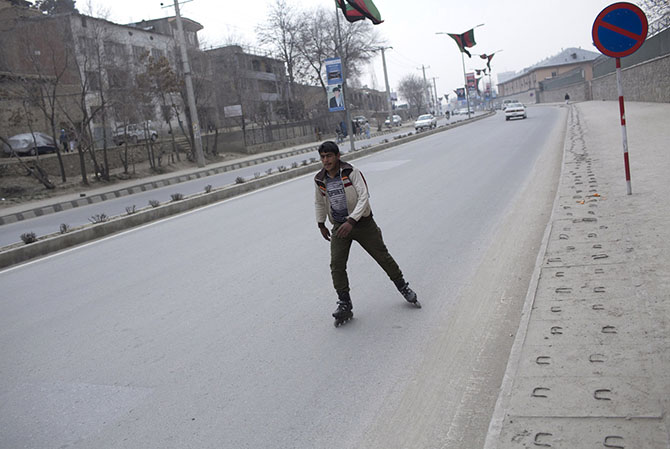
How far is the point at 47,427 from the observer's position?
3805 mm

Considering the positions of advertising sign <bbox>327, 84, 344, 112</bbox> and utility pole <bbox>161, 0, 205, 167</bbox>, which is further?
utility pole <bbox>161, 0, 205, 167</bbox>

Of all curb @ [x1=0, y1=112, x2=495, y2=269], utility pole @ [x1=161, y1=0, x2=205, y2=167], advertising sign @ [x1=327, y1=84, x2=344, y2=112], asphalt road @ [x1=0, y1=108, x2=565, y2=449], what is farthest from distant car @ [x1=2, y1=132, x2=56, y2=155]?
asphalt road @ [x1=0, y1=108, x2=565, y2=449]

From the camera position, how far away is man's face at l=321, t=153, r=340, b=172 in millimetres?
5059

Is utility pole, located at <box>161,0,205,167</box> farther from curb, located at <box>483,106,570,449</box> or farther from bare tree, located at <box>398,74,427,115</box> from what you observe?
bare tree, located at <box>398,74,427,115</box>

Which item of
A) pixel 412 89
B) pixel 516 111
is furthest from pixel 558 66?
pixel 516 111

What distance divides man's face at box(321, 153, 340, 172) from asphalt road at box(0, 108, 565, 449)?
1353mm

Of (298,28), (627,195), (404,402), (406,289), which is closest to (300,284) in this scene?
(406,289)

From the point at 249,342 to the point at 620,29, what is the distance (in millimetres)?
6523

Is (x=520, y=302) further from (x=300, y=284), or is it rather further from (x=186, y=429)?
(x=186, y=429)

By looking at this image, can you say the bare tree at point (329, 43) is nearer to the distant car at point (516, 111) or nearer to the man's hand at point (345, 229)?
the distant car at point (516, 111)

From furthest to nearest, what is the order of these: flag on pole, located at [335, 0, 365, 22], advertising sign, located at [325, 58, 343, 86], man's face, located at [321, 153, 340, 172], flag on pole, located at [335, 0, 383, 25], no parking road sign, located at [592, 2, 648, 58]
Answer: advertising sign, located at [325, 58, 343, 86]
flag on pole, located at [335, 0, 365, 22]
flag on pole, located at [335, 0, 383, 25]
no parking road sign, located at [592, 2, 648, 58]
man's face, located at [321, 153, 340, 172]

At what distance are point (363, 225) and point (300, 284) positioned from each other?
1.50 meters

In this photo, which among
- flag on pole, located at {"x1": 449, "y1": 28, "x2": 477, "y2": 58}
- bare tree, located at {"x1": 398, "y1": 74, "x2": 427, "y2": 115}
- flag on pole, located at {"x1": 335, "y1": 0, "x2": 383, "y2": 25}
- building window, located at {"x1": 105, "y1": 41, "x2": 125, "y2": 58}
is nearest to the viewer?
flag on pole, located at {"x1": 335, "y1": 0, "x2": 383, "y2": 25}

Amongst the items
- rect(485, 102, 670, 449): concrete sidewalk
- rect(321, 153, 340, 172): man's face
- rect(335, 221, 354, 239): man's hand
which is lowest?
rect(485, 102, 670, 449): concrete sidewalk
